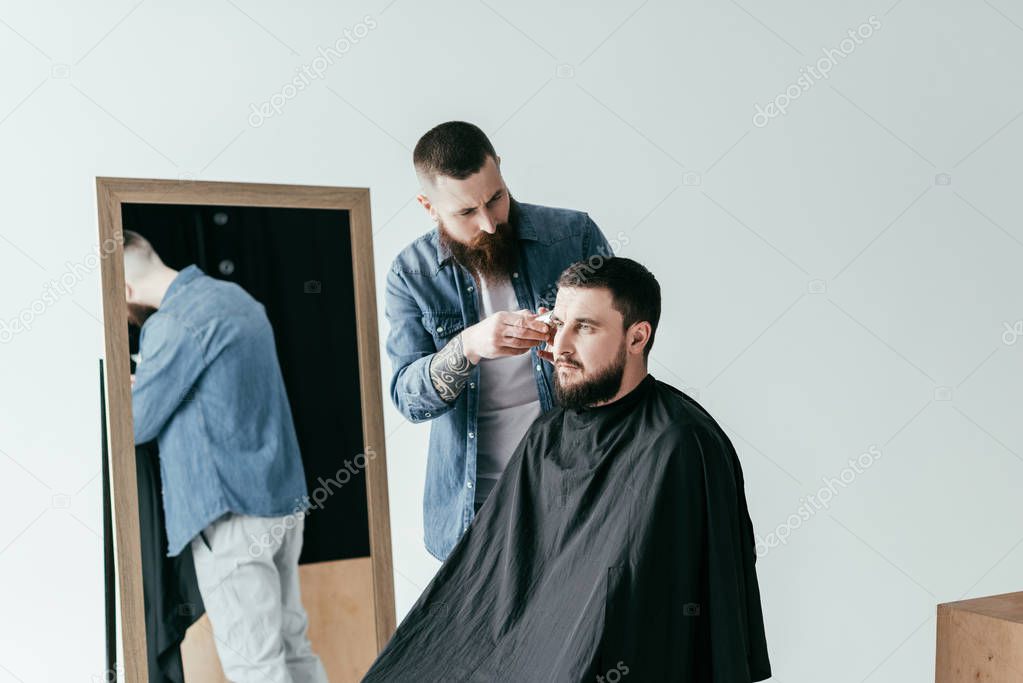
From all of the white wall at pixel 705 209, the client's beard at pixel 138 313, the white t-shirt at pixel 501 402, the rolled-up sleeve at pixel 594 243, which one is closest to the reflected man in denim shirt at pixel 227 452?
the client's beard at pixel 138 313

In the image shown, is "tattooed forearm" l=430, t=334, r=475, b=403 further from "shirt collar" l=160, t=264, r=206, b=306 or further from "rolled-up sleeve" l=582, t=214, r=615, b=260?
"shirt collar" l=160, t=264, r=206, b=306

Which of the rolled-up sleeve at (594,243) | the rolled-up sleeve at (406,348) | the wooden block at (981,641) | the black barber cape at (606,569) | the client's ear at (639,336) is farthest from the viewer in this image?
the rolled-up sleeve at (594,243)

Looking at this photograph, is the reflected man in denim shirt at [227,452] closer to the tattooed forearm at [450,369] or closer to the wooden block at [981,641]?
the tattooed forearm at [450,369]

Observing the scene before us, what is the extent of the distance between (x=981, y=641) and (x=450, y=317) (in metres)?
1.52

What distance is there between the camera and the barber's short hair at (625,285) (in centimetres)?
236

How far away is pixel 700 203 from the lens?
319 centimetres

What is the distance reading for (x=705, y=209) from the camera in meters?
3.19

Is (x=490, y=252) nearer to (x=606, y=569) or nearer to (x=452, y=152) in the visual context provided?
(x=452, y=152)

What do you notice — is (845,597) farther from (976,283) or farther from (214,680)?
(214,680)

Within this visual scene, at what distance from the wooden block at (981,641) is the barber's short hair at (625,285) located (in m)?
1.00

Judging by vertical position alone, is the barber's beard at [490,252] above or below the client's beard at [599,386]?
above

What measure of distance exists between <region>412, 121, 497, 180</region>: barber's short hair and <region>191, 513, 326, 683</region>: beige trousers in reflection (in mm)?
993

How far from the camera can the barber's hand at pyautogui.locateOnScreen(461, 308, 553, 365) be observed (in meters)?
2.44

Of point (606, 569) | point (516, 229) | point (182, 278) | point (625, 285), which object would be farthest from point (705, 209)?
point (182, 278)
